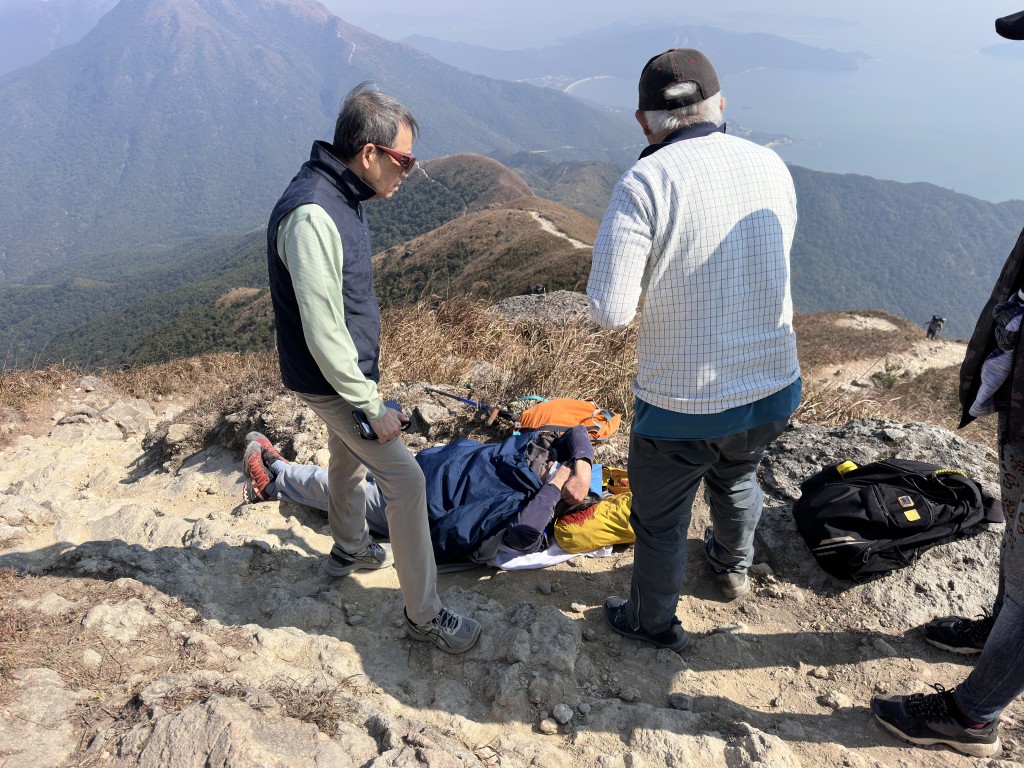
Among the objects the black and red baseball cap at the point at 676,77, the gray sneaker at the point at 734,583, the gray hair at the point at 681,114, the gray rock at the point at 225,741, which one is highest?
the black and red baseball cap at the point at 676,77

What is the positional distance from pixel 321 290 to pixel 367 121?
0.63 m

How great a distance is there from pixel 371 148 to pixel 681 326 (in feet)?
4.05

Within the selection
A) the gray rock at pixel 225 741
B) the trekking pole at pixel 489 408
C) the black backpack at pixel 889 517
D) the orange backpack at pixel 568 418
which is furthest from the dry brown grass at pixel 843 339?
the gray rock at pixel 225 741

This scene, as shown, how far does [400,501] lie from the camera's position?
2.27 m

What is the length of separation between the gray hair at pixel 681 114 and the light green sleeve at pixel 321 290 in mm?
1128

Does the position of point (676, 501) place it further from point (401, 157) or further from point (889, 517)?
point (401, 157)

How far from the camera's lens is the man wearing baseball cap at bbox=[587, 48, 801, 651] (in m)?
1.86

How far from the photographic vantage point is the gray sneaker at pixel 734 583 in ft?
9.48

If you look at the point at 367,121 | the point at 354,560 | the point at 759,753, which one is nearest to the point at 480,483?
the point at 354,560

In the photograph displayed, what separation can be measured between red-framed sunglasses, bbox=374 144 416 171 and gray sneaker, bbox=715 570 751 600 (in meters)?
2.36

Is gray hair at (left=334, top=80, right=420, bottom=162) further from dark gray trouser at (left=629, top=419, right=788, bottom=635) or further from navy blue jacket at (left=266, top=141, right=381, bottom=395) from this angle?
dark gray trouser at (left=629, top=419, right=788, bottom=635)

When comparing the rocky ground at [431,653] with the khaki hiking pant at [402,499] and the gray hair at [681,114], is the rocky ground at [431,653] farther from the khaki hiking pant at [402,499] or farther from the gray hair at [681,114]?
the gray hair at [681,114]

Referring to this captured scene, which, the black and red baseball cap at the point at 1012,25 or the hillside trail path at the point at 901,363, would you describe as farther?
the hillside trail path at the point at 901,363

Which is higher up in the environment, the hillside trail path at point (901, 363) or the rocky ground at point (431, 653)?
the rocky ground at point (431, 653)
